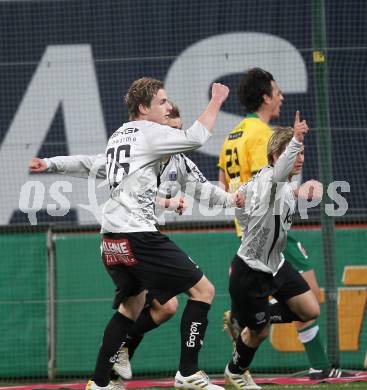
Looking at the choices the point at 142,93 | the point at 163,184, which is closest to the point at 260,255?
the point at 163,184

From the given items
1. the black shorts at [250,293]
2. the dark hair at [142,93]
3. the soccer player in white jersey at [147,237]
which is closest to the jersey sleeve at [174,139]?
the soccer player in white jersey at [147,237]

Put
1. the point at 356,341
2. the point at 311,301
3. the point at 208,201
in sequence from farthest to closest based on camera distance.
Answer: the point at 356,341, the point at 311,301, the point at 208,201

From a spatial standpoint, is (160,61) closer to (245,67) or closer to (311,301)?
(245,67)

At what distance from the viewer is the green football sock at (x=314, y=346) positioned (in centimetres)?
809

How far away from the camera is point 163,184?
762 cm

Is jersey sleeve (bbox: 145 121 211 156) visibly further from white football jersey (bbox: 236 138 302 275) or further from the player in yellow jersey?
the player in yellow jersey

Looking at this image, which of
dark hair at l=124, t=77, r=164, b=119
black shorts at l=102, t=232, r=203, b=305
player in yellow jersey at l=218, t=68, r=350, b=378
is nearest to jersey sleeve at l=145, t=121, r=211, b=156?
dark hair at l=124, t=77, r=164, b=119

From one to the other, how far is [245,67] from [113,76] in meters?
1.48

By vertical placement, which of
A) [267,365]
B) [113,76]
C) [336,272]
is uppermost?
[113,76]

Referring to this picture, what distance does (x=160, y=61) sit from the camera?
36.0ft

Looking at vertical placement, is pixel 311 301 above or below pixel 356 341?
above

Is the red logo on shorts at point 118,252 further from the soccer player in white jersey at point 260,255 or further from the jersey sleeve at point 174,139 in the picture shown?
the soccer player in white jersey at point 260,255

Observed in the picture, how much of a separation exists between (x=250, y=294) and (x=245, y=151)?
1307 millimetres

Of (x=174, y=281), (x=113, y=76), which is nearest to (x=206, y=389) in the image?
(x=174, y=281)
